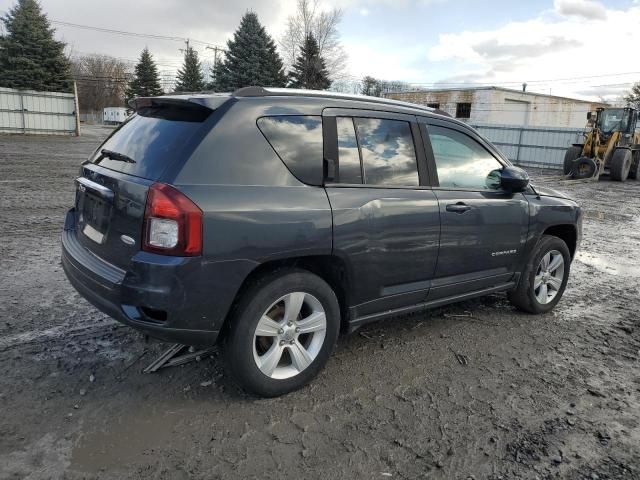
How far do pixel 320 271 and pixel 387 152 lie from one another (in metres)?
1.00

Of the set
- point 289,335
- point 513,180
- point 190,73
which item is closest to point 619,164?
point 513,180

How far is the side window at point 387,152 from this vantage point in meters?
3.34

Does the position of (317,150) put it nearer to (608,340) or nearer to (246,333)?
(246,333)

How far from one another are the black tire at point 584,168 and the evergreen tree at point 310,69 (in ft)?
91.4

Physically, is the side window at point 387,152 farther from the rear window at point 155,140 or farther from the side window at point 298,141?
the rear window at point 155,140

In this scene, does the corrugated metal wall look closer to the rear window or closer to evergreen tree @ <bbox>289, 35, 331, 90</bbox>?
evergreen tree @ <bbox>289, 35, 331, 90</bbox>

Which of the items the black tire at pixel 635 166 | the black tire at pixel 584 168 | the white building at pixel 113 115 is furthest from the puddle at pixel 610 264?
the white building at pixel 113 115

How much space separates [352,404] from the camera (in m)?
3.04

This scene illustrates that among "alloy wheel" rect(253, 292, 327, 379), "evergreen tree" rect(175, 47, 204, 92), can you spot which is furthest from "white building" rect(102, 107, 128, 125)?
"alloy wheel" rect(253, 292, 327, 379)

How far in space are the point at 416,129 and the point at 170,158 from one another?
186 cm

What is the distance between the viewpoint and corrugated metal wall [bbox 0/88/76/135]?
25969 mm

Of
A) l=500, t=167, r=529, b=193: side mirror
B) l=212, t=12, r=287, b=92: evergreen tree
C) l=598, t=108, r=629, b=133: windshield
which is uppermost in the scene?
l=212, t=12, r=287, b=92: evergreen tree

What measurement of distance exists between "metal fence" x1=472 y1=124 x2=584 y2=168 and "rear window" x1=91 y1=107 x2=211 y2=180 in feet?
82.0

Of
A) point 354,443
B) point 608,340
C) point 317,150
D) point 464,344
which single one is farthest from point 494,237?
point 354,443
